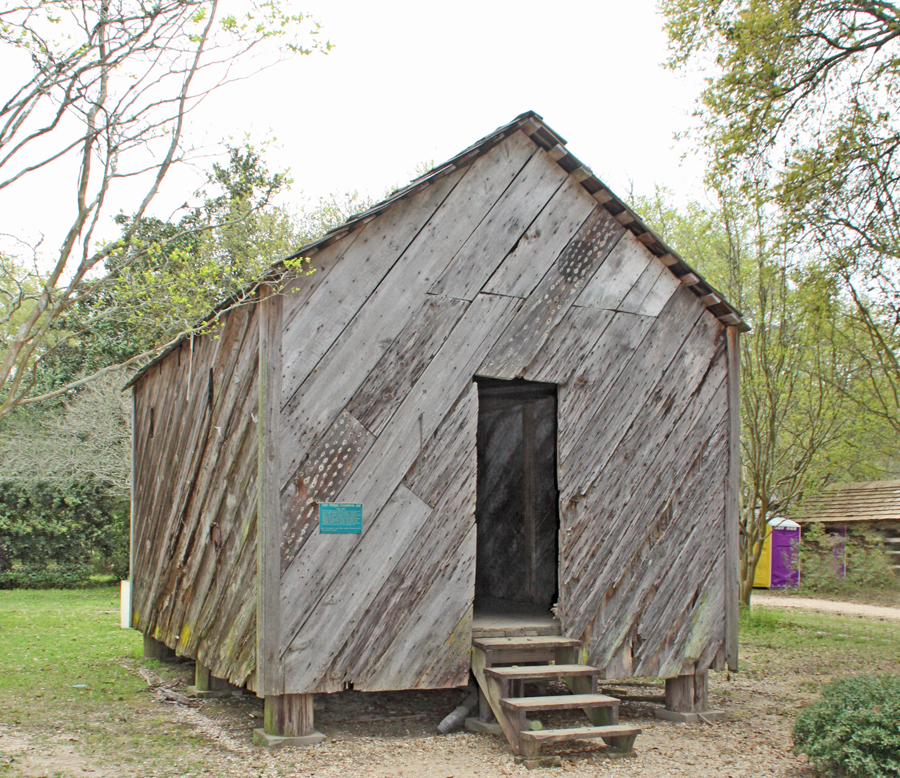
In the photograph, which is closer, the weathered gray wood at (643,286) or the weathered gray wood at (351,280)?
the weathered gray wood at (351,280)

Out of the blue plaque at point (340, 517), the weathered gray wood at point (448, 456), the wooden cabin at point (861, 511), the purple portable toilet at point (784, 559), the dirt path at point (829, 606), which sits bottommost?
the dirt path at point (829, 606)

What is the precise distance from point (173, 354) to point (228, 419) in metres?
2.36

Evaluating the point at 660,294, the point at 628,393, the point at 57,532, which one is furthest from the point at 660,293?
the point at 57,532

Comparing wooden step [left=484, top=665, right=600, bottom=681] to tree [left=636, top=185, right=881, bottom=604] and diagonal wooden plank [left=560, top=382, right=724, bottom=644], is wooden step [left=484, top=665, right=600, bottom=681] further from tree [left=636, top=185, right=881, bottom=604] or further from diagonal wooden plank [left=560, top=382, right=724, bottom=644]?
tree [left=636, top=185, right=881, bottom=604]

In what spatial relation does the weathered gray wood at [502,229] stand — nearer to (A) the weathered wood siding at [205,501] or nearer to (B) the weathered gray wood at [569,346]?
(B) the weathered gray wood at [569,346]

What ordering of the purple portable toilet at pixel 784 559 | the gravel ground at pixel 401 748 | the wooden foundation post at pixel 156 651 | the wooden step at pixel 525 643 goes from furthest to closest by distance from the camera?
the purple portable toilet at pixel 784 559 < the wooden foundation post at pixel 156 651 < the wooden step at pixel 525 643 < the gravel ground at pixel 401 748

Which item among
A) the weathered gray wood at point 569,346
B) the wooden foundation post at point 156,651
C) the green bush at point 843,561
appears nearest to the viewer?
the weathered gray wood at point 569,346

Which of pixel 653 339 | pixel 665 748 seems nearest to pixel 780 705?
pixel 665 748

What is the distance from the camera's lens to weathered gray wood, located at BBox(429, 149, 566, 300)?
23.2ft

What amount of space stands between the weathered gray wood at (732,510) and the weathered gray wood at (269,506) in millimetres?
4144

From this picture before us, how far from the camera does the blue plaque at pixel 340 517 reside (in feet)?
21.3

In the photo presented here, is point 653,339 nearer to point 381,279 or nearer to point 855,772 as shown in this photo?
point 381,279

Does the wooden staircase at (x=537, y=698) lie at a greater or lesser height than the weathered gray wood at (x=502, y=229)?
lesser

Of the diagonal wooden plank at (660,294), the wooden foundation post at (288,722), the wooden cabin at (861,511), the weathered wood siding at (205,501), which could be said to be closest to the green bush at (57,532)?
the weathered wood siding at (205,501)
